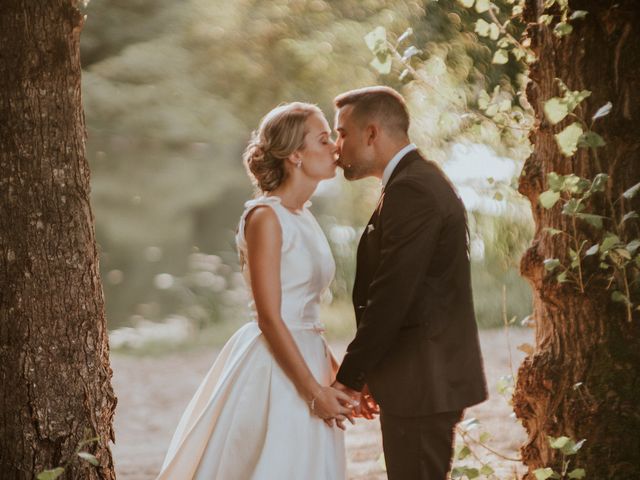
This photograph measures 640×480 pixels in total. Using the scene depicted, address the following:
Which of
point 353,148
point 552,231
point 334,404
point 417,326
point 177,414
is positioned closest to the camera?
point 552,231

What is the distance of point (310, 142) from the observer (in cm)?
299

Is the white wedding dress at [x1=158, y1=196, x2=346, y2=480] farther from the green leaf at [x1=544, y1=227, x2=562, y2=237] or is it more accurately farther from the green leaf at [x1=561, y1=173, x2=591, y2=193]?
the green leaf at [x1=561, y1=173, x2=591, y2=193]

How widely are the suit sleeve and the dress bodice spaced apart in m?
0.31

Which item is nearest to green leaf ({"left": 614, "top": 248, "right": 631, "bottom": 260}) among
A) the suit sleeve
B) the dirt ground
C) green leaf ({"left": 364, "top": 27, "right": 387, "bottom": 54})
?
the suit sleeve

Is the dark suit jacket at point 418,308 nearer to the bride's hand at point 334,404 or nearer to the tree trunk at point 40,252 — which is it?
the bride's hand at point 334,404

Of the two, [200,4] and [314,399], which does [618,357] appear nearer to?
[314,399]

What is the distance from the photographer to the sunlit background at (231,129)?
482 cm

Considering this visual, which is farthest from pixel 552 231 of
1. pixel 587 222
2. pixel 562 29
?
pixel 562 29

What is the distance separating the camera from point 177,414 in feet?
26.5

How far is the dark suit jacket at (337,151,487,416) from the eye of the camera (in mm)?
A: 2662

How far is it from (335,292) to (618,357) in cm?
422

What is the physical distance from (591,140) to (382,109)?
66 centimetres

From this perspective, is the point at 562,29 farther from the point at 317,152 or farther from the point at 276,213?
the point at 276,213

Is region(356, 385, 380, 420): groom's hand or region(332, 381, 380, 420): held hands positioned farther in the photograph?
region(356, 385, 380, 420): groom's hand
